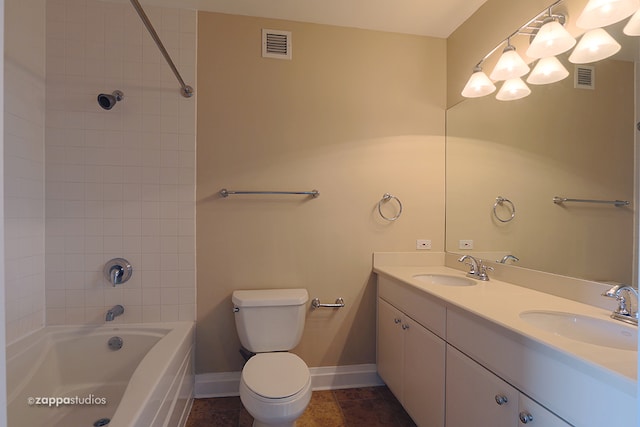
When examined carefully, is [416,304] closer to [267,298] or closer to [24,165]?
[267,298]

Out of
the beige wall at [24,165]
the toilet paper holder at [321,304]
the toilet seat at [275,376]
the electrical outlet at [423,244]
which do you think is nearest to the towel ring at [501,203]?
the electrical outlet at [423,244]

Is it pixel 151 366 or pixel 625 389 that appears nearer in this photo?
pixel 625 389

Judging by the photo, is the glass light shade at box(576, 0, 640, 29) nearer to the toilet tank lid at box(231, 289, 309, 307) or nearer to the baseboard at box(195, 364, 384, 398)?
the toilet tank lid at box(231, 289, 309, 307)

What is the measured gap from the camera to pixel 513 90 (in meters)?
1.68

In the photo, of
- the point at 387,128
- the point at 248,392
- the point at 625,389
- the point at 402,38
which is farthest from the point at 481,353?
the point at 402,38

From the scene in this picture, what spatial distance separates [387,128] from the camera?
2180mm

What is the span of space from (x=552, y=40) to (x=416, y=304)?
55.4 inches

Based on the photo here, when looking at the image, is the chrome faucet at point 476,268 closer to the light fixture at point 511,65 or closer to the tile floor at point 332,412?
the tile floor at point 332,412

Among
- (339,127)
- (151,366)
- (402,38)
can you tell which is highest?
(402,38)

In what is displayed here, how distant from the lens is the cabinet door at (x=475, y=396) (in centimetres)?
105

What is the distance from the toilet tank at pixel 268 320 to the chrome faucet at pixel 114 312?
0.71 metres

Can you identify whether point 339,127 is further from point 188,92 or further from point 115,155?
point 115,155

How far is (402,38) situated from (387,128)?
672 mm

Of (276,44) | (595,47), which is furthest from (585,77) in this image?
(276,44)
